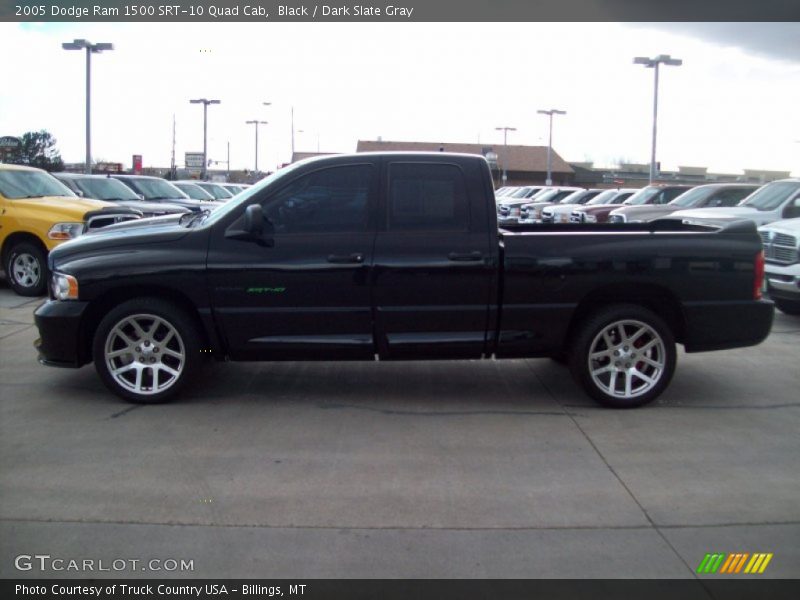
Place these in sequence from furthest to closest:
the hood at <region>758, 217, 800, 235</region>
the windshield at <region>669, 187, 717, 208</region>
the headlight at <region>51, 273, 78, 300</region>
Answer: the windshield at <region>669, 187, 717, 208</region> → the hood at <region>758, 217, 800, 235</region> → the headlight at <region>51, 273, 78, 300</region>

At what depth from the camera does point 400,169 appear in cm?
658

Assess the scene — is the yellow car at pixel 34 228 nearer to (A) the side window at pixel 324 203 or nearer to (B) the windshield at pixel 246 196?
(B) the windshield at pixel 246 196

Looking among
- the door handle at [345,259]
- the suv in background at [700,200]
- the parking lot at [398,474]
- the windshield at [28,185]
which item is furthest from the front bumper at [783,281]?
the windshield at [28,185]

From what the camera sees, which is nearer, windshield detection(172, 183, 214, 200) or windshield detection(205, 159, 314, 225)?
windshield detection(205, 159, 314, 225)

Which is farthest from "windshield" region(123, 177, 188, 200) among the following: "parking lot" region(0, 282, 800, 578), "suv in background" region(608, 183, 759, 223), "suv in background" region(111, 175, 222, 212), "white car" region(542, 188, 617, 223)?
"parking lot" region(0, 282, 800, 578)

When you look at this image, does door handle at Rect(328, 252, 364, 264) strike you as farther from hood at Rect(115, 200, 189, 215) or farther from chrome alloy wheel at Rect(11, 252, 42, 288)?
hood at Rect(115, 200, 189, 215)

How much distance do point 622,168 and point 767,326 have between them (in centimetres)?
8276

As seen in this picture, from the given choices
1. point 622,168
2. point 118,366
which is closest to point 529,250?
point 118,366

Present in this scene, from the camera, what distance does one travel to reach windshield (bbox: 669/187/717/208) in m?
18.1

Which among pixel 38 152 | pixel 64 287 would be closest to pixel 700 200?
pixel 64 287

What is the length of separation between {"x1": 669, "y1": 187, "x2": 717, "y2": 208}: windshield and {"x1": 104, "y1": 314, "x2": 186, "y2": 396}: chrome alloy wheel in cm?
1452

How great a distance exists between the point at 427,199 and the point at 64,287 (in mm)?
2997

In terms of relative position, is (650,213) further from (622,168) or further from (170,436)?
A: (622,168)

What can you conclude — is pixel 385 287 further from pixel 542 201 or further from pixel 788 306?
pixel 542 201
